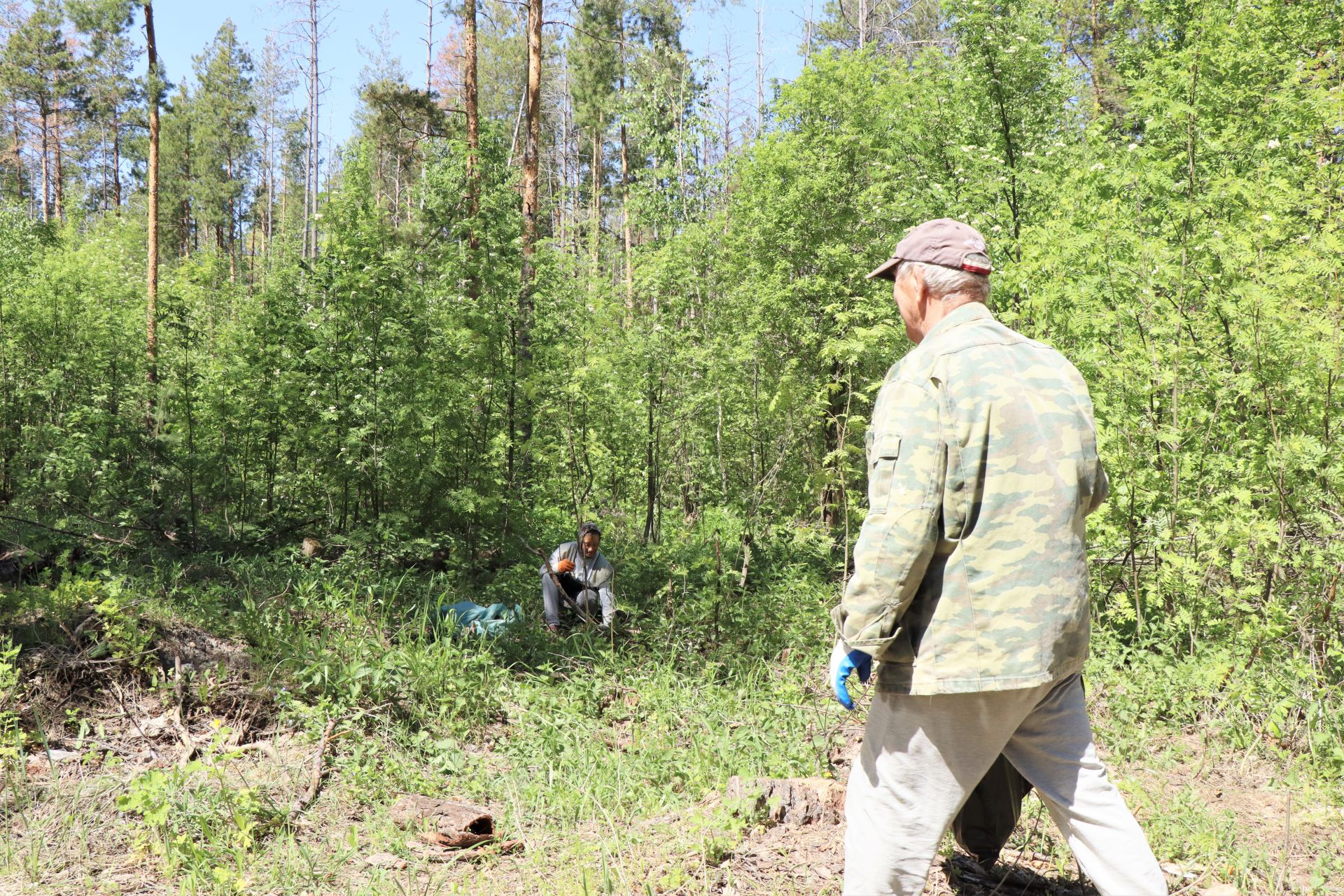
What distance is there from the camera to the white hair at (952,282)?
2256mm

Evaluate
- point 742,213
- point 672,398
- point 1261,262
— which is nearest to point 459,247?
point 672,398

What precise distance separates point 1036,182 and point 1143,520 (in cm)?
417

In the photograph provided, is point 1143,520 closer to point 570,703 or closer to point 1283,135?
point 570,703

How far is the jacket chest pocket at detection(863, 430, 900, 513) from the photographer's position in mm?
2088

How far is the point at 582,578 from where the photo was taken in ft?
24.1

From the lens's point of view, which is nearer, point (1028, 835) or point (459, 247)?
point (1028, 835)

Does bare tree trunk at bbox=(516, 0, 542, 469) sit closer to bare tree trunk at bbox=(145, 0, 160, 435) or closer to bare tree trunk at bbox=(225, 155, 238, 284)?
bare tree trunk at bbox=(145, 0, 160, 435)

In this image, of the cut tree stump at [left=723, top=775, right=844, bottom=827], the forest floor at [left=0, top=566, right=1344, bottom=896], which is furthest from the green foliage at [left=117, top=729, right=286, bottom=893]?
the cut tree stump at [left=723, top=775, right=844, bottom=827]

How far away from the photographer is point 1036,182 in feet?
27.3

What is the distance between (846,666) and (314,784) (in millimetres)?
3176

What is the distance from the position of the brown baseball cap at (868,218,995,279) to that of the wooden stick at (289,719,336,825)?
11.7ft

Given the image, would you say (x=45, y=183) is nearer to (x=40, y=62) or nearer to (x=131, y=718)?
(x=40, y=62)

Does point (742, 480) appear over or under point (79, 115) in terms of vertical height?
under

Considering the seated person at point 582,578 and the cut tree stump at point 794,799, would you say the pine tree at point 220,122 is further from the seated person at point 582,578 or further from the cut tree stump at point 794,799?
the cut tree stump at point 794,799
